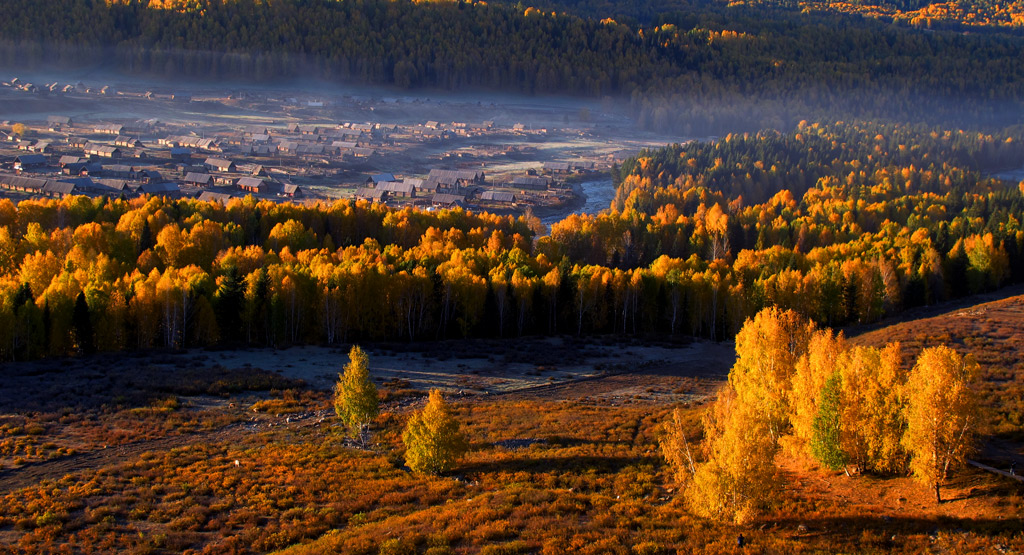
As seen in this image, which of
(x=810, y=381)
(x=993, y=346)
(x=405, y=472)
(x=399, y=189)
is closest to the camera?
(x=810, y=381)

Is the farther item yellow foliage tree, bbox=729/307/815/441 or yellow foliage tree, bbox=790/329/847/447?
yellow foliage tree, bbox=729/307/815/441

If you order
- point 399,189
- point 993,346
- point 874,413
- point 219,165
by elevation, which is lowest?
point 993,346

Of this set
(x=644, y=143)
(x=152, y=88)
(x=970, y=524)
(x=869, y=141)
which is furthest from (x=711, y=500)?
(x=152, y=88)

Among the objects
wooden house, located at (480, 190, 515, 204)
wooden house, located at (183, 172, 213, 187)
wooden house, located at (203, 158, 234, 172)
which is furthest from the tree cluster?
wooden house, located at (203, 158, 234, 172)

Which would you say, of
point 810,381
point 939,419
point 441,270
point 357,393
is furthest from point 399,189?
point 939,419

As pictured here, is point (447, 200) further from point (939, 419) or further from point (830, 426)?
point (939, 419)

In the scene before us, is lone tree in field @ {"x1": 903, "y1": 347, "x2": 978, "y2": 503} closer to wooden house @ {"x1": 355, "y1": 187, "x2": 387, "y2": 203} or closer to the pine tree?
the pine tree

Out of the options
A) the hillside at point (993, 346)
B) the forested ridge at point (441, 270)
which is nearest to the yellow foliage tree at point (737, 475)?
the hillside at point (993, 346)
